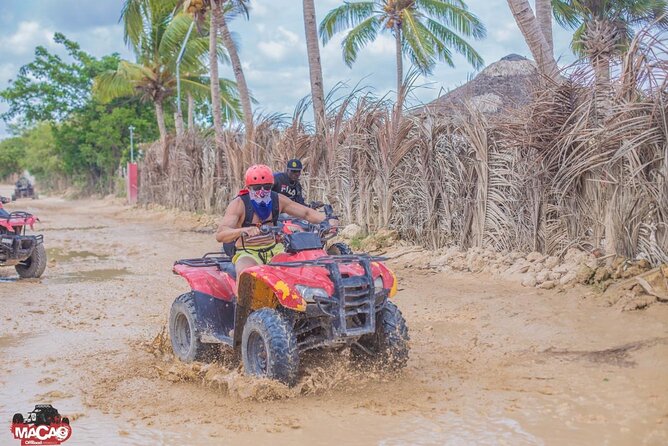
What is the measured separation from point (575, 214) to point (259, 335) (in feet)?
15.1

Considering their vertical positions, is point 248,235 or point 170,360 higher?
point 248,235

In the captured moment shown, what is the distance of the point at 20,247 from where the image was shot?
11.2 meters

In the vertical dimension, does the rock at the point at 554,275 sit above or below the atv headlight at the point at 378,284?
below

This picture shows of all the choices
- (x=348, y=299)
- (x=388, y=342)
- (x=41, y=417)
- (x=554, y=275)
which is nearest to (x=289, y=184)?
(x=554, y=275)

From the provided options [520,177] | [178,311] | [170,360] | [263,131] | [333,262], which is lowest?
[170,360]

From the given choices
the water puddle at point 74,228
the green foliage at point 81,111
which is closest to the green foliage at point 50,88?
the green foliage at point 81,111

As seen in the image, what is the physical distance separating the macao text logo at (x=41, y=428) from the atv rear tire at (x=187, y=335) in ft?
4.52

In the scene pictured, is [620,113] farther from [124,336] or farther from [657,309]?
[124,336]

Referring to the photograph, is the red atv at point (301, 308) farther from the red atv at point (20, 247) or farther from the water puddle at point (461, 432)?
the red atv at point (20, 247)

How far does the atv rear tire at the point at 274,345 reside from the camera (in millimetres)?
5035

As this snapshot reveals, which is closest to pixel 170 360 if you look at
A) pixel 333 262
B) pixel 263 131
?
pixel 333 262

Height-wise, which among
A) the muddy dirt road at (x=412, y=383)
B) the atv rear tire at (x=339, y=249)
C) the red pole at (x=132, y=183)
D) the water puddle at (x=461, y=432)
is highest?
the red pole at (x=132, y=183)

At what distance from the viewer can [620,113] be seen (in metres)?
7.59

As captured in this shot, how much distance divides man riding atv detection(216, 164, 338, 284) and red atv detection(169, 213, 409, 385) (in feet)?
0.67
